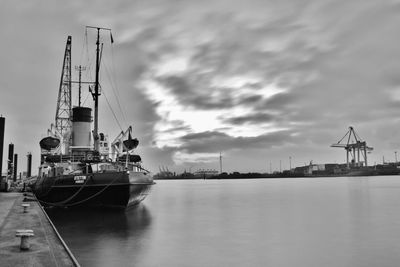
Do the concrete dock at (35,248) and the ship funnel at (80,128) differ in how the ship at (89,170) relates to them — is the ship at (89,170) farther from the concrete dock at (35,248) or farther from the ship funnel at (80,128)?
the concrete dock at (35,248)

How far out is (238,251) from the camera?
16953 millimetres

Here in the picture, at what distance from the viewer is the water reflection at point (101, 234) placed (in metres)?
15.2

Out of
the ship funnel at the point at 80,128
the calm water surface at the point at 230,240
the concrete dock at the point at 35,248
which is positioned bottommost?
the calm water surface at the point at 230,240

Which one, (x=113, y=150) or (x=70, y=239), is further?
(x=113, y=150)

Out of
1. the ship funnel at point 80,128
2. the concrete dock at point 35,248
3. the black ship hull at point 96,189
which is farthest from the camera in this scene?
the ship funnel at point 80,128

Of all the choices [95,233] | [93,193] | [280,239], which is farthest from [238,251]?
[93,193]

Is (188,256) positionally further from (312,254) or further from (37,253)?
(37,253)

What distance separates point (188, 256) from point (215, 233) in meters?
6.85

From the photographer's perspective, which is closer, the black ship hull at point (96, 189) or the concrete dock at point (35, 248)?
the concrete dock at point (35, 248)

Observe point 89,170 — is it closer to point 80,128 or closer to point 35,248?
point 80,128

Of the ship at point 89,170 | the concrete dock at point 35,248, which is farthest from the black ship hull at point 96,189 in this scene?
the concrete dock at point 35,248

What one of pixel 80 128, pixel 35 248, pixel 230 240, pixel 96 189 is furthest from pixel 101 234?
pixel 80 128

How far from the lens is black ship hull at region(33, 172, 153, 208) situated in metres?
26.2

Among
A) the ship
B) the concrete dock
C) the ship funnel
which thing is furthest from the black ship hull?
the concrete dock
